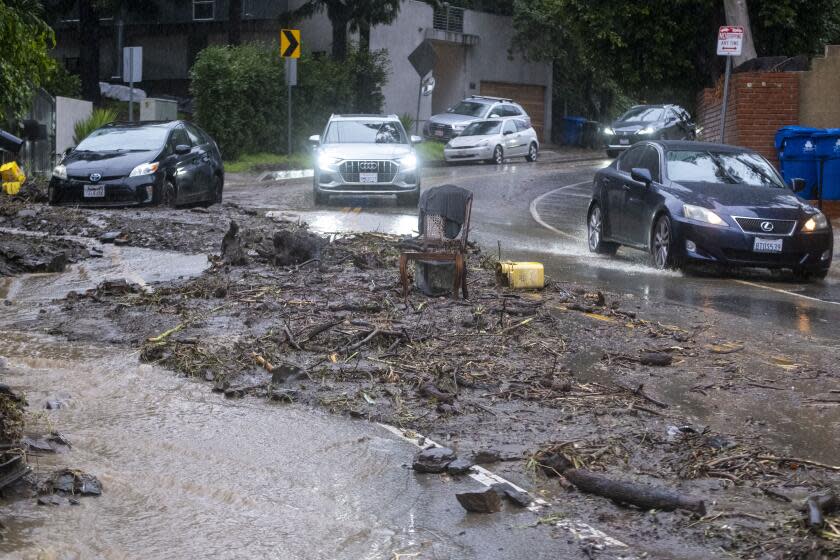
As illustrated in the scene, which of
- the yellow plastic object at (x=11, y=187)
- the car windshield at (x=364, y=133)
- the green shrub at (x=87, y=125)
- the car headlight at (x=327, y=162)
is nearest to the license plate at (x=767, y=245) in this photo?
the car headlight at (x=327, y=162)

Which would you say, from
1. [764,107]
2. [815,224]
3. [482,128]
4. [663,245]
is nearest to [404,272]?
[663,245]

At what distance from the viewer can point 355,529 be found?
5316 mm

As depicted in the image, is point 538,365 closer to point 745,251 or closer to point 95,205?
point 745,251

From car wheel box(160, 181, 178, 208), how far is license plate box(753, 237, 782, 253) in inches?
369

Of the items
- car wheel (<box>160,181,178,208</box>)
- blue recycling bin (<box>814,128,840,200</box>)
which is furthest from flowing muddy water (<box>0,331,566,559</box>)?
blue recycling bin (<box>814,128,840,200</box>)

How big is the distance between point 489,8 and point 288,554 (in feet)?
161

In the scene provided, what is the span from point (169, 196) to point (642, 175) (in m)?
7.89

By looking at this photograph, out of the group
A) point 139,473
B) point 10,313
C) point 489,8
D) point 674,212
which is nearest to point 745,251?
point 674,212

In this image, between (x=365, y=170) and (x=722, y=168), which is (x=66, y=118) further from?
(x=722, y=168)

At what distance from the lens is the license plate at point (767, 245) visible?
13797 mm

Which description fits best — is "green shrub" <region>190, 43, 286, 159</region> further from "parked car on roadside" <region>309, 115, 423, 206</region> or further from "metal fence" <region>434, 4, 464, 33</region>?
"metal fence" <region>434, 4, 464, 33</region>

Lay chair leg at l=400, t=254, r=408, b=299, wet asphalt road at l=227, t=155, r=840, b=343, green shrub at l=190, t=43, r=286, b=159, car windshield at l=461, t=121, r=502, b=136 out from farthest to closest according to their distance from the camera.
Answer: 1. car windshield at l=461, t=121, r=502, b=136
2. green shrub at l=190, t=43, r=286, b=159
3. wet asphalt road at l=227, t=155, r=840, b=343
4. chair leg at l=400, t=254, r=408, b=299

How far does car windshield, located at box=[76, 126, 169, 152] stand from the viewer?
64.3ft

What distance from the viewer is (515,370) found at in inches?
321
